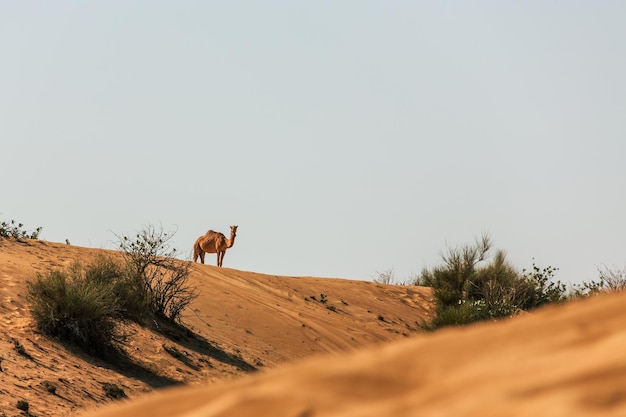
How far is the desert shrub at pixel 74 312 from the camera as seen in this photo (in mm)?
18203

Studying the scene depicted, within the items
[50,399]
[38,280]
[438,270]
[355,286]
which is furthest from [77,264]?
[438,270]

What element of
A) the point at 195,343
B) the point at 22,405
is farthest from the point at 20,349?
the point at 195,343

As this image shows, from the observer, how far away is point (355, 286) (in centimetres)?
3331

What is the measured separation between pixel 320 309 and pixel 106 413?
25.2 m

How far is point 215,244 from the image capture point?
35.6 metres

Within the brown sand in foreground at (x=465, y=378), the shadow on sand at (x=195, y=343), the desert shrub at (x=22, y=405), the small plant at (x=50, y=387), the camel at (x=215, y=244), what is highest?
the camel at (x=215, y=244)

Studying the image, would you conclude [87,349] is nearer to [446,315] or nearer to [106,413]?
[446,315]

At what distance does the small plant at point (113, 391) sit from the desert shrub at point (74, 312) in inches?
75.5

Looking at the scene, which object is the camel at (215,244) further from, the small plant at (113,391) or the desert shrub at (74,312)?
the small plant at (113,391)

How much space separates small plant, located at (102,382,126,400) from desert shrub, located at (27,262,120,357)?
1918mm

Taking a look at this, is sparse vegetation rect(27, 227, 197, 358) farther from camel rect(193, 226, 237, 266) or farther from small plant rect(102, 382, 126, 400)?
camel rect(193, 226, 237, 266)

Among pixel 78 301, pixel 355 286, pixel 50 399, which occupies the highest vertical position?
pixel 355 286

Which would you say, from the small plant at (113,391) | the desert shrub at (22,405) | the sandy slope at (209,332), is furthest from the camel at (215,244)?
the desert shrub at (22,405)

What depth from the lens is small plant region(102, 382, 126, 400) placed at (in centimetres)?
1606
